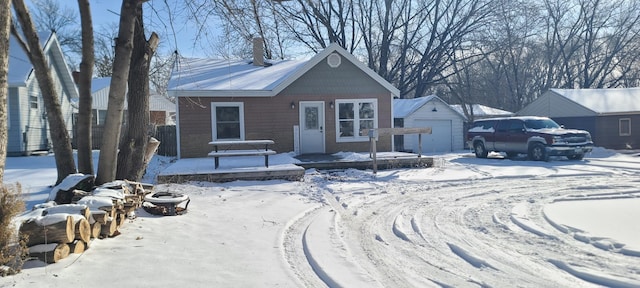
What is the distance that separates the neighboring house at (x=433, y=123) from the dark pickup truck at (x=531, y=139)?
4468 millimetres

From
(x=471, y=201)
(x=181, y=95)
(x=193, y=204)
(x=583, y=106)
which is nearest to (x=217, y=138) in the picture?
(x=181, y=95)

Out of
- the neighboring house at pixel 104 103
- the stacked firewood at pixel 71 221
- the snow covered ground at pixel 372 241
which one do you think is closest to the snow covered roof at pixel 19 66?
the neighboring house at pixel 104 103

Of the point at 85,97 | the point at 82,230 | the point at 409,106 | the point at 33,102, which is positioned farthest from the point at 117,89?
the point at 409,106

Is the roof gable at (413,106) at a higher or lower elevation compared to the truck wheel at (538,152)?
higher

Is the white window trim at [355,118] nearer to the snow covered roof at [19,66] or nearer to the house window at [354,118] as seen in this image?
the house window at [354,118]

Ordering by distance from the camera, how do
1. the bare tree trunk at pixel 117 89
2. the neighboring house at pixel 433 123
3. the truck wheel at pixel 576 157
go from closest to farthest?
the bare tree trunk at pixel 117 89 < the truck wheel at pixel 576 157 < the neighboring house at pixel 433 123

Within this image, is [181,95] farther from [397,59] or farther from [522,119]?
[397,59]

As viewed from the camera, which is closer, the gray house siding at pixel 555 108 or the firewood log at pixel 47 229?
the firewood log at pixel 47 229

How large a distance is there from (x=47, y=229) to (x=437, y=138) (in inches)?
899

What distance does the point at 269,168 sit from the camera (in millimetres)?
11727

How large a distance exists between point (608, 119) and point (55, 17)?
4318 centimetres

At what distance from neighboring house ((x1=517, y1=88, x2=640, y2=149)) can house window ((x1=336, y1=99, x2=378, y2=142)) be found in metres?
14.2

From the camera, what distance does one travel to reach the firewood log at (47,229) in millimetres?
4285

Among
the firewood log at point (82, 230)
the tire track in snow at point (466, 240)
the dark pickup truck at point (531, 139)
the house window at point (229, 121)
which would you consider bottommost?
the tire track in snow at point (466, 240)
